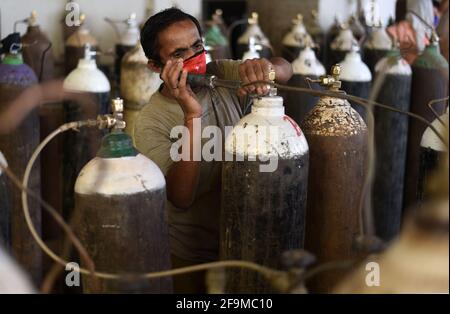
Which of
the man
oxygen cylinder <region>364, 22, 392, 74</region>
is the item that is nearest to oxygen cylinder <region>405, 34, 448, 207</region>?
oxygen cylinder <region>364, 22, 392, 74</region>

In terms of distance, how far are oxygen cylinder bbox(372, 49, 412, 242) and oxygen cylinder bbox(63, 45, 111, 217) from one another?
52.4 inches

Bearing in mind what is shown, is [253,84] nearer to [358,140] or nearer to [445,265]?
[358,140]

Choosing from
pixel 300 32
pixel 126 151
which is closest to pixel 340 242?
pixel 126 151

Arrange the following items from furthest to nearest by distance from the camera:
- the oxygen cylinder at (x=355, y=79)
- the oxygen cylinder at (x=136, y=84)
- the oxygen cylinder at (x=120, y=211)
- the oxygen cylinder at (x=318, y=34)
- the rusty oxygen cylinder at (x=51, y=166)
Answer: the oxygen cylinder at (x=318, y=34) → the oxygen cylinder at (x=355, y=79) → the oxygen cylinder at (x=136, y=84) → the rusty oxygen cylinder at (x=51, y=166) → the oxygen cylinder at (x=120, y=211)

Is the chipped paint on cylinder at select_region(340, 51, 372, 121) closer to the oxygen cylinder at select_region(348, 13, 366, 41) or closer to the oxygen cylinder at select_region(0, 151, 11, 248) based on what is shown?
the oxygen cylinder at select_region(348, 13, 366, 41)

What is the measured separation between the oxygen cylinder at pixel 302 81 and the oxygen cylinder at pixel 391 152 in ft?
1.20

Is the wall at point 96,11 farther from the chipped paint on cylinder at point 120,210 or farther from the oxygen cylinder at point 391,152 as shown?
the chipped paint on cylinder at point 120,210

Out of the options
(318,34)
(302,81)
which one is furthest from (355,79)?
(318,34)

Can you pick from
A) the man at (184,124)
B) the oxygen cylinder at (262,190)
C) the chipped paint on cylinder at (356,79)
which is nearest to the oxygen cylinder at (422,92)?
the chipped paint on cylinder at (356,79)

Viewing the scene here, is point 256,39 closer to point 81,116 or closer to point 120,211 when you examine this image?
point 81,116

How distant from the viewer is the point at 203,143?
1887 millimetres

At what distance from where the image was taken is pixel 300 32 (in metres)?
4.80

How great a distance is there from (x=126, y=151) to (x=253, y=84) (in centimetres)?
40

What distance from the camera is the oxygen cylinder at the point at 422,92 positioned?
131 inches
